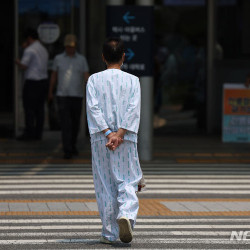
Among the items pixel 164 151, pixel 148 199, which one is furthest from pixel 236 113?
pixel 148 199

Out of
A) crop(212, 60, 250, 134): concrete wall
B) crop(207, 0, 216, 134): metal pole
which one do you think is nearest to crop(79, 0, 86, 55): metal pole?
crop(207, 0, 216, 134): metal pole

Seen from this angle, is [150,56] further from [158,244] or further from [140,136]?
[158,244]

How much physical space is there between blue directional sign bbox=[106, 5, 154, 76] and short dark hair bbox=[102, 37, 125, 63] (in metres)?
5.89

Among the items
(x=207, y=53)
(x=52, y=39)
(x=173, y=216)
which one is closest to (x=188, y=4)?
(x=207, y=53)

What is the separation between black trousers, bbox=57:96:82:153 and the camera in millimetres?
13477

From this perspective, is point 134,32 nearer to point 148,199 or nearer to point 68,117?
point 68,117

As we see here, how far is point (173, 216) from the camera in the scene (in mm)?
8633

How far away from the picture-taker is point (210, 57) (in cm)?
1773

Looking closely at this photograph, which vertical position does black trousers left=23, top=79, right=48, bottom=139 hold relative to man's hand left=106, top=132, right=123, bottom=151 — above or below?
below

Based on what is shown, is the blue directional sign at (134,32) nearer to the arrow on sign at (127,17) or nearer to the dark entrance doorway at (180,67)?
the arrow on sign at (127,17)

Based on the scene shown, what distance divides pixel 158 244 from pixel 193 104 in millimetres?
10861

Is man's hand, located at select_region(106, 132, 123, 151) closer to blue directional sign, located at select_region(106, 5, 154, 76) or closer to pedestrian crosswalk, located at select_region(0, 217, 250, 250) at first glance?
pedestrian crosswalk, located at select_region(0, 217, 250, 250)

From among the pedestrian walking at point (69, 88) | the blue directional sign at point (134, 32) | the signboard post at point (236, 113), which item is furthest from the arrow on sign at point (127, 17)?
the signboard post at point (236, 113)

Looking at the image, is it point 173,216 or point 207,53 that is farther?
point 207,53
